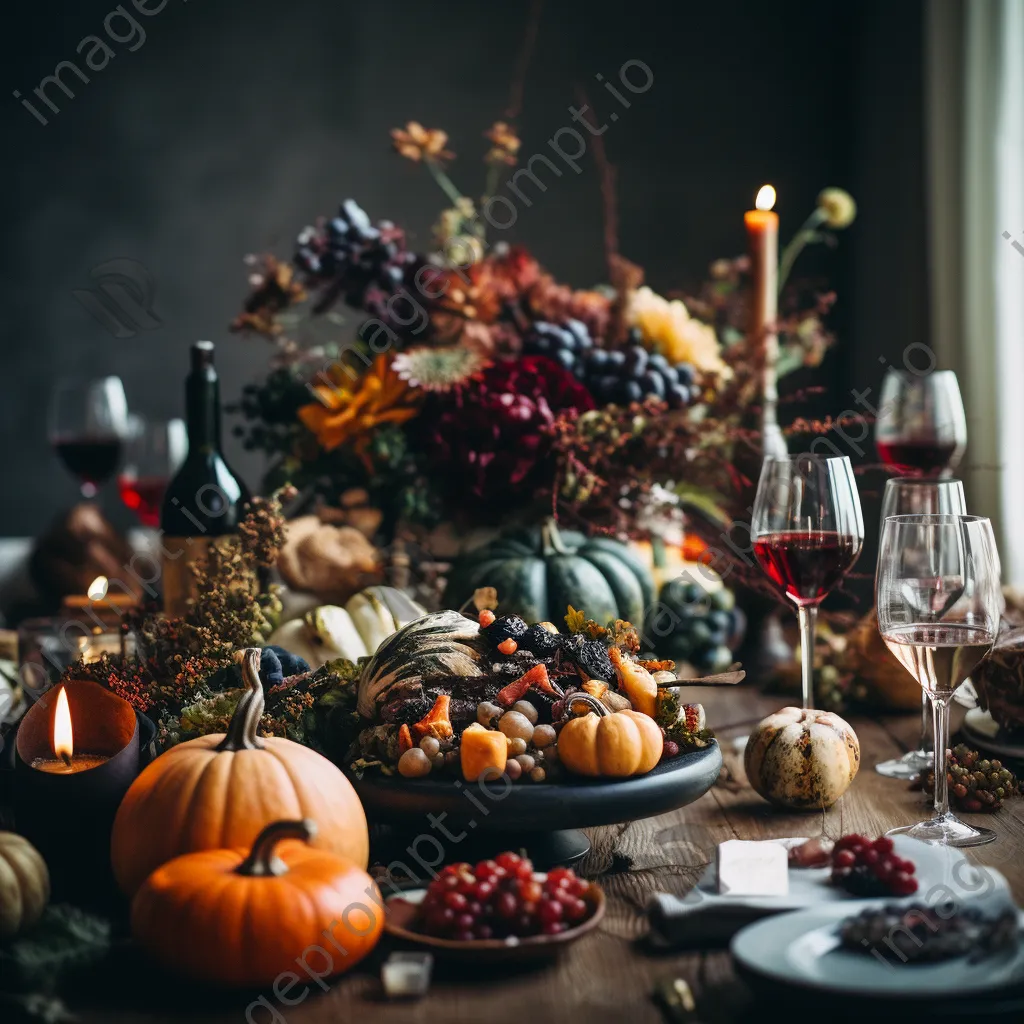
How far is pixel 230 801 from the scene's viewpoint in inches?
37.8

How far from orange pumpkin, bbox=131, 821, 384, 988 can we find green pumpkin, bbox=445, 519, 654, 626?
0.81 meters

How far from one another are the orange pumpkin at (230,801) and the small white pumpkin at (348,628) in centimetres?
51

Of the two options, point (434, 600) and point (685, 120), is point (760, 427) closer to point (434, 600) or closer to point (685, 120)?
point (434, 600)

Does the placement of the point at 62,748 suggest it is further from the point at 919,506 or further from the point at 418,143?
the point at 418,143

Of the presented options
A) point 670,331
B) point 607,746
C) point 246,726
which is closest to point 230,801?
point 246,726

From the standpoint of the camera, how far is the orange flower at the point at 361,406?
1.80 meters

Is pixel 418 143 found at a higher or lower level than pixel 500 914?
higher

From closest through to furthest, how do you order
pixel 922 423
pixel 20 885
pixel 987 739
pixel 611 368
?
pixel 20 885, pixel 987 739, pixel 922 423, pixel 611 368

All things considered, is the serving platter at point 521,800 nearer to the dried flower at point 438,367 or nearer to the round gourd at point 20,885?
the round gourd at point 20,885

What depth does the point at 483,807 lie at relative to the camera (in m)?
1.02

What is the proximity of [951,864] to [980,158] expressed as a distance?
92.2 inches

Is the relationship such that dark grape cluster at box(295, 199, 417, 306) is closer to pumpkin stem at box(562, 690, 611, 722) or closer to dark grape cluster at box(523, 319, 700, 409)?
dark grape cluster at box(523, 319, 700, 409)

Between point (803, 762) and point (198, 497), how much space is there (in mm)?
840

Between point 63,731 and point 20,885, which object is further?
point 63,731
